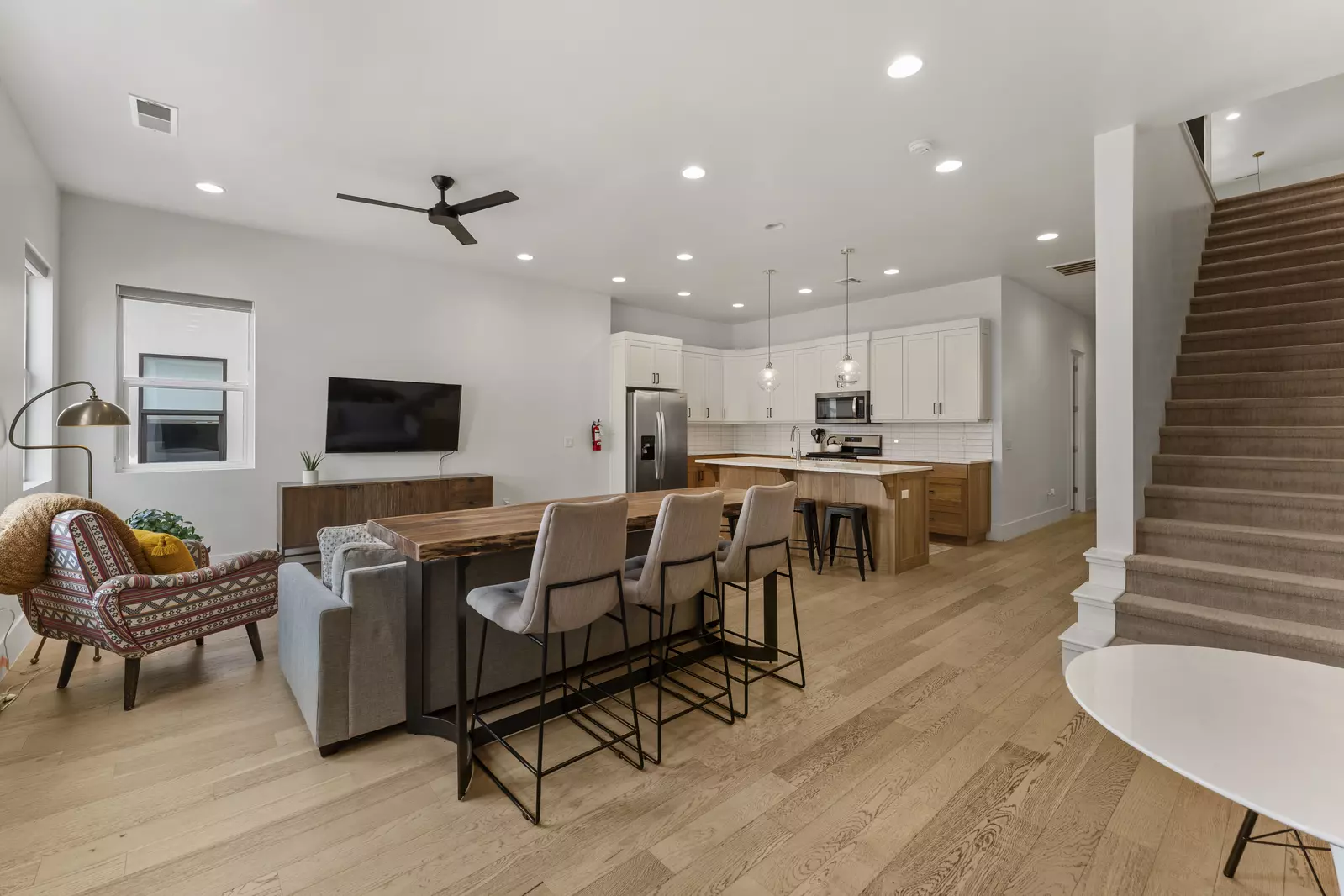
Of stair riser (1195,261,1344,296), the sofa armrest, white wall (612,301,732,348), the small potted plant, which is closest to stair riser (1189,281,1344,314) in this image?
stair riser (1195,261,1344,296)

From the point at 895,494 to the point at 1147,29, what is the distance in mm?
3355

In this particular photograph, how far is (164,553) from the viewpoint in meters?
2.82

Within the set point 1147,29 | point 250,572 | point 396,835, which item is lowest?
point 396,835

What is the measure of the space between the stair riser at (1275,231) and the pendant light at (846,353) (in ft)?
9.60

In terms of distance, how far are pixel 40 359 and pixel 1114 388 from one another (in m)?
6.61

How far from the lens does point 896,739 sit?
2.40m

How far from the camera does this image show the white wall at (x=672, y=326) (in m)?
7.83

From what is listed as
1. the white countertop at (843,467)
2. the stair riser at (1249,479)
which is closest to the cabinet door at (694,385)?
the white countertop at (843,467)

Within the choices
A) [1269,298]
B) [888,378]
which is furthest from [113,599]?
[1269,298]

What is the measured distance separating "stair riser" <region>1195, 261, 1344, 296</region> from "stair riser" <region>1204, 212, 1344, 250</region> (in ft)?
1.72

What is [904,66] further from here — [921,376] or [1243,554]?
[921,376]

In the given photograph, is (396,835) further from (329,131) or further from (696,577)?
(329,131)

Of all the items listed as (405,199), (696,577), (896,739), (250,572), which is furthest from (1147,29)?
(250,572)

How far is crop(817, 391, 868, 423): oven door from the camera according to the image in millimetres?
7113
